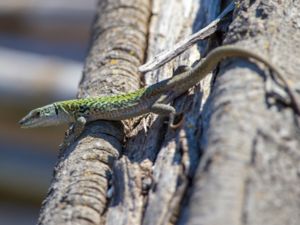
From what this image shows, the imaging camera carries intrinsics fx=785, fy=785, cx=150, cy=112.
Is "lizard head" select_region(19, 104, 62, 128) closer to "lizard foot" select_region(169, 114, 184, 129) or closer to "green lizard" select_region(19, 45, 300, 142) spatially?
"green lizard" select_region(19, 45, 300, 142)

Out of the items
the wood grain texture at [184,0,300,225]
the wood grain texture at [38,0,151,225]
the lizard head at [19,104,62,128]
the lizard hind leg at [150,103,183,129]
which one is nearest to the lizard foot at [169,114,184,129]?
the lizard hind leg at [150,103,183,129]

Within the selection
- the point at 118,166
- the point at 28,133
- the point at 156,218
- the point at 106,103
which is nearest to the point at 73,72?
the point at 28,133

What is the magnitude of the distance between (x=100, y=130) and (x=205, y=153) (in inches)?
57.4

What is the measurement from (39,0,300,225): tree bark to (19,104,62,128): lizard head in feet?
1.87

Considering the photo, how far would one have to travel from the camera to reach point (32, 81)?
27.3ft

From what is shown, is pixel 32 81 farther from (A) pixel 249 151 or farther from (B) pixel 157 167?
(A) pixel 249 151

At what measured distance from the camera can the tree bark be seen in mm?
3236

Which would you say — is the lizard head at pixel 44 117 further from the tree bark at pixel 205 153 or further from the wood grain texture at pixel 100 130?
the tree bark at pixel 205 153

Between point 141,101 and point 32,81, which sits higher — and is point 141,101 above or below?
below

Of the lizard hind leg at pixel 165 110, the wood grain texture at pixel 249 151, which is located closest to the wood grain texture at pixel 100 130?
the lizard hind leg at pixel 165 110

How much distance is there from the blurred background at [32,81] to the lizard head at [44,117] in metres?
2.31

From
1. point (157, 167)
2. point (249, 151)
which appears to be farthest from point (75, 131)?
→ point (249, 151)

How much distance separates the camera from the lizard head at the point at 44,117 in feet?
18.6

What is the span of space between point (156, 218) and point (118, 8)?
8.72ft
